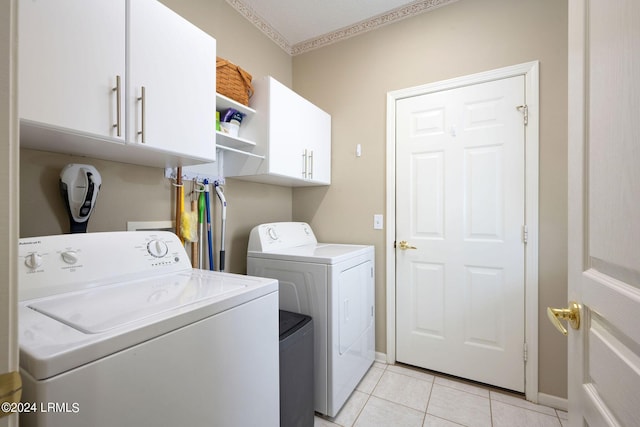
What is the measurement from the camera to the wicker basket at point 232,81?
5.30 feet

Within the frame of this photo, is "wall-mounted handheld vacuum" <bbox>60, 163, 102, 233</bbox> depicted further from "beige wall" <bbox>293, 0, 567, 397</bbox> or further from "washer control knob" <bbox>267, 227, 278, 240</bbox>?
"beige wall" <bbox>293, 0, 567, 397</bbox>

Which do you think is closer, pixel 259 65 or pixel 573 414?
pixel 573 414

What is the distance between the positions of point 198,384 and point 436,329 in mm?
1826

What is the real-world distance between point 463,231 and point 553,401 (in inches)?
45.6

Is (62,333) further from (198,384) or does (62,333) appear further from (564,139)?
(564,139)

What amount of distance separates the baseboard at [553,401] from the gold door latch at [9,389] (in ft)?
8.06

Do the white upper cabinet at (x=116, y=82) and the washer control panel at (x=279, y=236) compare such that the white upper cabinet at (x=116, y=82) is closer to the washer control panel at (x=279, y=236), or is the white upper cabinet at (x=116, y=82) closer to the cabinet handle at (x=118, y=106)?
the cabinet handle at (x=118, y=106)

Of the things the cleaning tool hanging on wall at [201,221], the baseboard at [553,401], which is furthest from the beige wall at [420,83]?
the cleaning tool hanging on wall at [201,221]

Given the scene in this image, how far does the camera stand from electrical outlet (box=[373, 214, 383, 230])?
7.49 ft

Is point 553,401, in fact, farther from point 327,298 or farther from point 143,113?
point 143,113

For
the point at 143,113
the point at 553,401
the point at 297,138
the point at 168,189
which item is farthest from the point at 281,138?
the point at 553,401

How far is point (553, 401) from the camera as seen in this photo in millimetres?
1748

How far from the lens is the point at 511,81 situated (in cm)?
186

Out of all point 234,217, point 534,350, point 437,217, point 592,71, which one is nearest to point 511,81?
point 437,217
